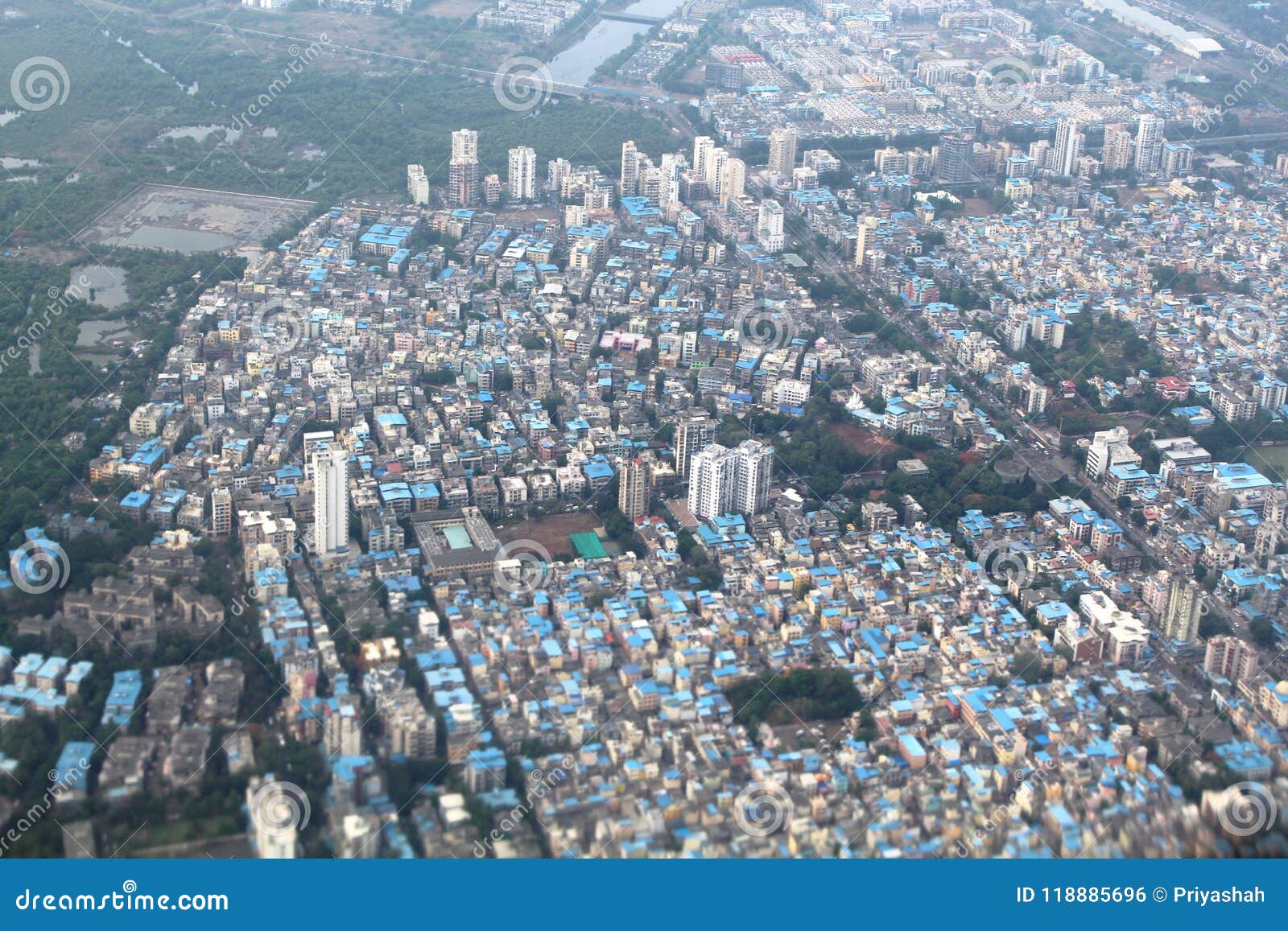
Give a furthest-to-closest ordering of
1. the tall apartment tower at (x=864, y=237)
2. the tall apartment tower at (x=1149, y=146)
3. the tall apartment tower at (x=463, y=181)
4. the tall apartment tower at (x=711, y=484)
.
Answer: the tall apartment tower at (x=1149, y=146) → the tall apartment tower at (x=463, y=181) → the tall apartment tower at (x=864, y=237) → the tall apartment tower at (x=711, y=484)

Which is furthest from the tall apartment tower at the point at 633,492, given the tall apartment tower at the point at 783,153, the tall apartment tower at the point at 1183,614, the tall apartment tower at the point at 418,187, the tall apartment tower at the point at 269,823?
the tall apartment tower at the point at 783,153

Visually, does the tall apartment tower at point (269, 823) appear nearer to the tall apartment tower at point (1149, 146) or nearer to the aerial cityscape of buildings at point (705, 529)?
the aerial cityscape of buildings at point (705, 529)

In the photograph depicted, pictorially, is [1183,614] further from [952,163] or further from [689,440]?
[952,163]

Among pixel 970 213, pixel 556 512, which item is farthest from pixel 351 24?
pixel 556 512

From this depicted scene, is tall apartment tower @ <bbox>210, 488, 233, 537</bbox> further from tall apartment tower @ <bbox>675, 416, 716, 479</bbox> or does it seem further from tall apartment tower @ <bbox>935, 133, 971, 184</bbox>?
tall apartment tower @ <bbox>935, 133, 971, 184</bbox>

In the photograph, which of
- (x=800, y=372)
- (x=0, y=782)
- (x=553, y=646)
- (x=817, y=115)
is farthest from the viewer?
(x=817, y=115)

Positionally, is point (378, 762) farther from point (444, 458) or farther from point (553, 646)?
point (444, 458)
